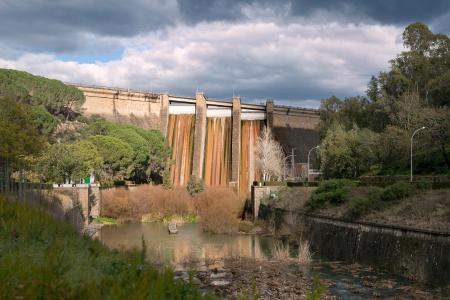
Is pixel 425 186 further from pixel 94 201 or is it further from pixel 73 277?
pixel 94 201

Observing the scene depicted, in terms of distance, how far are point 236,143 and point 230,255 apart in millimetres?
47473

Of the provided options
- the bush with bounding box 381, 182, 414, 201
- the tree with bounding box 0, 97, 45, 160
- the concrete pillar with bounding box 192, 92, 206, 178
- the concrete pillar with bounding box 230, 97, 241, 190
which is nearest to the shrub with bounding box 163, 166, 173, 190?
the concrete pillar with bounding box 192, 92, 206, 178

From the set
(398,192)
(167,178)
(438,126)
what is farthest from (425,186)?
(167,178)

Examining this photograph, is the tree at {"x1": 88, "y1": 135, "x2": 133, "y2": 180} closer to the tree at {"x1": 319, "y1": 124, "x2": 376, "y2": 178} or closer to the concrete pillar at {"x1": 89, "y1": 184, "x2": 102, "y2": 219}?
the concrete pillar at {"x1": 89, "y1": 184, "x2": 102, "y2": 219}

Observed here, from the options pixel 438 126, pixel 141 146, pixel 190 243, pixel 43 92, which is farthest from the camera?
pixel 141 146

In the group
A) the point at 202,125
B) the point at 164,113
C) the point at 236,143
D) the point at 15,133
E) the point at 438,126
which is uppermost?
the point at 164,113

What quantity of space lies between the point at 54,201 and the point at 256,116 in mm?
57971

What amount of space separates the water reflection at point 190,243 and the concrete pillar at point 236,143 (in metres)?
23.6

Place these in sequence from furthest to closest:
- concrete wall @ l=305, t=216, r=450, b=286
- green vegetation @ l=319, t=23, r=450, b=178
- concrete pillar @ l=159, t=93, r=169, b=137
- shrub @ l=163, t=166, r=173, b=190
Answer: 1. concrete pillar @ l=159, t=93, r=169, b=137
2. shrub @ l=163, t=166, r=173, b=190
3. green vegetation @ l=319, t=23, r=450, b=178
4. concrete wall @ l=305, t=216, r=450, b=286

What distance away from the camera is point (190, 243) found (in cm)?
4359

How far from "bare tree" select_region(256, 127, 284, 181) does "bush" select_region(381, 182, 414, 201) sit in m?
39.3

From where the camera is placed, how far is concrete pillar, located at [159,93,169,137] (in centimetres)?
8350

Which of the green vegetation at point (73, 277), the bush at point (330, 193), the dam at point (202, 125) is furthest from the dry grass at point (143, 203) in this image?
the green vegetation at point (73, 277)

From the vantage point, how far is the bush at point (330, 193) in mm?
42250
